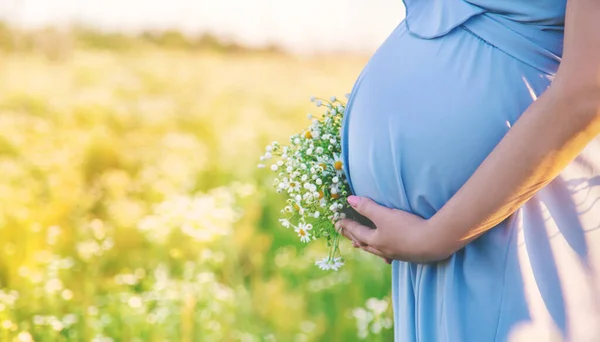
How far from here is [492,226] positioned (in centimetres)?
106

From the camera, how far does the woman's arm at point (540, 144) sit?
94 centimetres

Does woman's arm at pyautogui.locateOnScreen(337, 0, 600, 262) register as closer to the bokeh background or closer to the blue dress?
the blue dress

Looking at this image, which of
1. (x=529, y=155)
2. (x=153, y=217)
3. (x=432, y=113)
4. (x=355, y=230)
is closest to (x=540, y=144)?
(x=529, y=155)

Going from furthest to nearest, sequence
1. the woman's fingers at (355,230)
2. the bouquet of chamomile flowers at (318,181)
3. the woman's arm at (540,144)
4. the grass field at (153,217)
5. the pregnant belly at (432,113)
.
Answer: the grass field at (153,217), the bouquet of chamomile flowers at (318,181), the woman's fingers at (355,230), the pregnant belly at (432,113), the woman's arm at (540,144)

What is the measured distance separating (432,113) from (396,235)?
7.7 inches

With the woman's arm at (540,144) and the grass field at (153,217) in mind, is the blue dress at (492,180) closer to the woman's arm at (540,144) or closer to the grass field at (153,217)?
the woman's arm at (540,144)

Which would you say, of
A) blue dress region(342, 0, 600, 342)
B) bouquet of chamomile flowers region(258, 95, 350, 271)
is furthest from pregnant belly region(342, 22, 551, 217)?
bouquet of chamomile flowers region(258, 95, 350, 271)

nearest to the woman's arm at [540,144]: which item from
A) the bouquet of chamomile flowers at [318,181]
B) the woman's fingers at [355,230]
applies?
the woman's fingers at [355,230]

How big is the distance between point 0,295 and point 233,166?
7.01 ft

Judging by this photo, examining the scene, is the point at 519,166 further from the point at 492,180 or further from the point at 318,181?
the point at 318,181

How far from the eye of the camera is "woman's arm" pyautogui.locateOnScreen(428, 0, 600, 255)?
943 millimetres

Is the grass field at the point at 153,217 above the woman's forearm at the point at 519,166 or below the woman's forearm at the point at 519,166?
above

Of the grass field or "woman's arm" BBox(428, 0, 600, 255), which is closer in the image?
"woman's arm" BBox(428, 0, 600, 255)

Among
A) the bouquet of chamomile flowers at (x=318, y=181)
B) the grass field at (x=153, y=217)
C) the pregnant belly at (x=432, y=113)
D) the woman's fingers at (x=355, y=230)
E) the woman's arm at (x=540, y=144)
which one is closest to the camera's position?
the woman's arm at (x=540, y=144)
